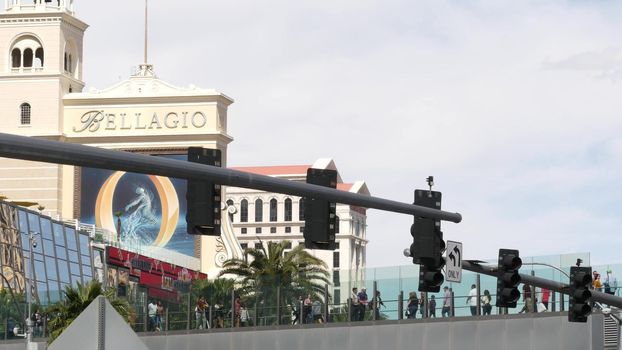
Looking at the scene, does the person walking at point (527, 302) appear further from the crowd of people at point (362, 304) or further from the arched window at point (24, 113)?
the arched window at point (24, 113)

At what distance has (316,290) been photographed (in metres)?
58.2

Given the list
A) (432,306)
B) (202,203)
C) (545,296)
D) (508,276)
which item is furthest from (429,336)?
(202,203)

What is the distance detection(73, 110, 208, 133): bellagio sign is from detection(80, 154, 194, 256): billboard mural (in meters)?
5.63

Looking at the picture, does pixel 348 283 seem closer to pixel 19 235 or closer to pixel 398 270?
pixel 398 270

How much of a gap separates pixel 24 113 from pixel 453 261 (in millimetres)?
128708

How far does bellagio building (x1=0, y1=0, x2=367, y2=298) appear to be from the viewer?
→ 487 feet

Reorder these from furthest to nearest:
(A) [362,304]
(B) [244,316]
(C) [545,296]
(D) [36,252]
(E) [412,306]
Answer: (D) [36,252] < (B) [244,316] < (A) [362,304] < (E) [412,306] < (C) [545,296]

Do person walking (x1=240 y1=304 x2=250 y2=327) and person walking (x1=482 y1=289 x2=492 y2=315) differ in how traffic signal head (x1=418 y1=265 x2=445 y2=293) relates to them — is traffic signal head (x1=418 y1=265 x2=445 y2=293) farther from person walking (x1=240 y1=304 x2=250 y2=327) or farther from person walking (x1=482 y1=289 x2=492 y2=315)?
person walking (x1=240 y1=304 x2=250 y2=327)

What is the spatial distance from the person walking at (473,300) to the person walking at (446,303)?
647 millimetres

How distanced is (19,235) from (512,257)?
83456mm

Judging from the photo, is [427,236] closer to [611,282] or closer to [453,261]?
[453,261]

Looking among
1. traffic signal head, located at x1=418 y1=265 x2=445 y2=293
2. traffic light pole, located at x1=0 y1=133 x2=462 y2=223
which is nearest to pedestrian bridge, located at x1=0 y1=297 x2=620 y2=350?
traffic signal head, located at x1=418 y1=265 x2=445 y2=293

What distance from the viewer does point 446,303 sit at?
180 ft

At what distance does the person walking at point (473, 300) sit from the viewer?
54250 mm
